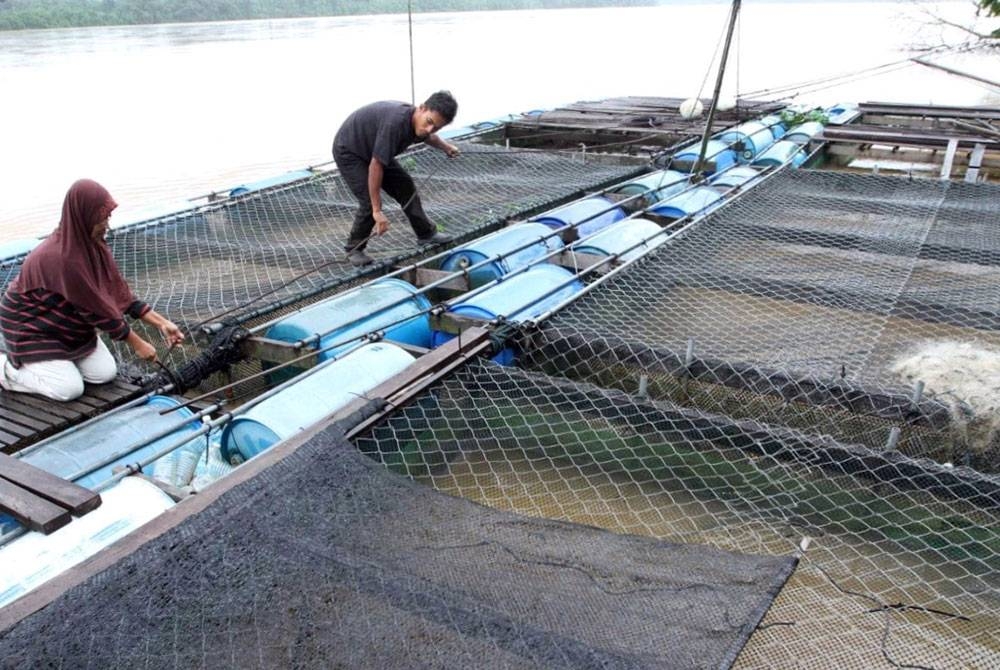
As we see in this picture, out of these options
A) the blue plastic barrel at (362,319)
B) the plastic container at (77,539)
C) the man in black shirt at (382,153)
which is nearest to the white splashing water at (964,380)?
the blue plastic barrel at (362,319)

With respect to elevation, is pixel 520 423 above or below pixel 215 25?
below

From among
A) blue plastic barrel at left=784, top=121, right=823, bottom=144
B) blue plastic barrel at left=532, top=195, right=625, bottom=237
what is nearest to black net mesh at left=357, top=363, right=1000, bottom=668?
blue plastic barrel at left=532, top=195, right=625, bottom=237

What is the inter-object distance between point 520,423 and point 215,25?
2249 inches

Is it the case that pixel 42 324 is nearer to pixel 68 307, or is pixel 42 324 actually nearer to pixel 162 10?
pixel 68 307

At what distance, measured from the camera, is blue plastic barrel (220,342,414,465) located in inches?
143

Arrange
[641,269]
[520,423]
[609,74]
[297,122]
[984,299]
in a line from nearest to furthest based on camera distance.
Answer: [520,423] < [984,299] < [641,269] < [297,122] < [609,74]

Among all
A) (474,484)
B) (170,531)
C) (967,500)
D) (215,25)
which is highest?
(215,25)

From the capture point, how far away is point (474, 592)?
225 cm

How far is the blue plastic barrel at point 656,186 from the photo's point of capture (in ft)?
27.6

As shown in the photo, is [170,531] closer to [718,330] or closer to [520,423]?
[520,423]

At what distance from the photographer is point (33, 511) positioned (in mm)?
2850

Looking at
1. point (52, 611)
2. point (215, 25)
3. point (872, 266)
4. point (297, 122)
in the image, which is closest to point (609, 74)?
point (297, 122)

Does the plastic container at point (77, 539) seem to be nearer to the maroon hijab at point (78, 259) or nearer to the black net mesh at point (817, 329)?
the maroon hijab at point (78, 259)

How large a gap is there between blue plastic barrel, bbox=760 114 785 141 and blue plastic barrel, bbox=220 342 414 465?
9.07 meters
